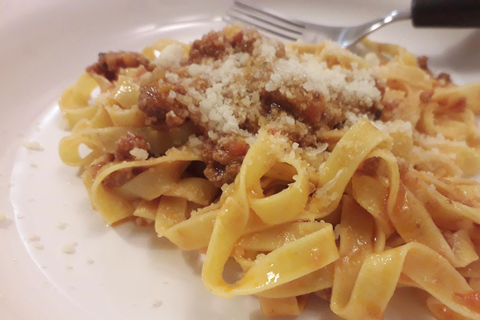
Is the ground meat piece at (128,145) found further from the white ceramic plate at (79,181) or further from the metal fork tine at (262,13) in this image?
the metal fork tine at (262,13)

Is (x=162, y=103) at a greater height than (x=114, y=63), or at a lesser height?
greater

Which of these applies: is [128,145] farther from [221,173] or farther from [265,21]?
[265,21]

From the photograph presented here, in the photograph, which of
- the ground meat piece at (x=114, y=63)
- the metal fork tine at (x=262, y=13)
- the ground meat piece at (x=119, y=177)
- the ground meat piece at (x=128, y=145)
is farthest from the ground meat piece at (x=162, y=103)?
the metal fork tine at (x=262, y=13)

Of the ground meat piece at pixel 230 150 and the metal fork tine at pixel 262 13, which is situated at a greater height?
the metal fork tine at pixel 262 13

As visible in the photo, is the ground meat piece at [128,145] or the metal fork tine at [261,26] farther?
the metal fork tine at [261,26]

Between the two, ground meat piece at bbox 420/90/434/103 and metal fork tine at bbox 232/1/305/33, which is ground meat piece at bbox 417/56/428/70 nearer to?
ground meat piece at bbox 420/90/434/103

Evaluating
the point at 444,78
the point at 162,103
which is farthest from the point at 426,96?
the point at 162,103
